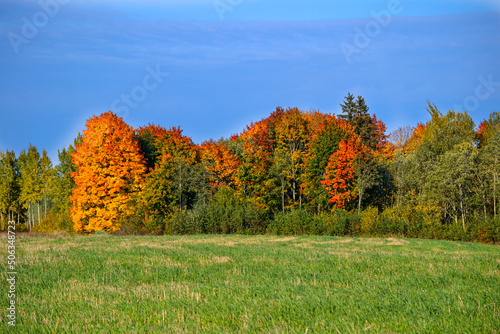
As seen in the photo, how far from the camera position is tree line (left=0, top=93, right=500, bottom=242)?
44.9m

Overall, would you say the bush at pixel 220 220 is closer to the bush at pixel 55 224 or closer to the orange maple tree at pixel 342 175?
the orange maple tree at pixel 342 175

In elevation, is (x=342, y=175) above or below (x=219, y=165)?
below

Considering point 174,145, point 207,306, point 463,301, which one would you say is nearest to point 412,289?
point 463,301

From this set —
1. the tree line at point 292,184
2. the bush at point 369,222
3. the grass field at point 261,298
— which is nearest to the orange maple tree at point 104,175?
the tree line at point 292,184

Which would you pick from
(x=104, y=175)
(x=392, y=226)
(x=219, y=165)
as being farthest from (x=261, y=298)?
(x=219, y=165)

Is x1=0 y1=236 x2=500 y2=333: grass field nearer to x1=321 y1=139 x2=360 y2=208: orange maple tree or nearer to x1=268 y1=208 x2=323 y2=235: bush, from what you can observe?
x1=268 y1=208 x2=323 y2=235: bush

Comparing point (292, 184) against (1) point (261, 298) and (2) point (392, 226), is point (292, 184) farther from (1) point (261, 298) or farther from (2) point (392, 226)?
(1) point (261, 298)

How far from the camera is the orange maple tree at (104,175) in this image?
170 feet

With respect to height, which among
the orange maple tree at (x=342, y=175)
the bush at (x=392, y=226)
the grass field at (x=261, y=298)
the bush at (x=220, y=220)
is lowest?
the bush at (x=392, y=226)

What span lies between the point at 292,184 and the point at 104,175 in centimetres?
2579

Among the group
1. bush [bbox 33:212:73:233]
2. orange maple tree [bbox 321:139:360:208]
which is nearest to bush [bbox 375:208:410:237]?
orange maple tree [bbox 321:139:360:208]

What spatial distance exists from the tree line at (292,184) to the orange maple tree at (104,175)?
0.13m

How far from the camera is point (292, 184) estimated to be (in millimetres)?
59625

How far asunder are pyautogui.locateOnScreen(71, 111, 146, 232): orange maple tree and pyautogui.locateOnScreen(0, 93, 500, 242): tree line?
13 centimetres
